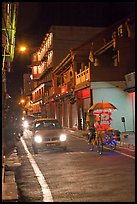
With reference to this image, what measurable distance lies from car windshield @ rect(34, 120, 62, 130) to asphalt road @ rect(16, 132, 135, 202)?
11.3 feet

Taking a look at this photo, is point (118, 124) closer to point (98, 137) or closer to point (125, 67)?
point (125, 67)

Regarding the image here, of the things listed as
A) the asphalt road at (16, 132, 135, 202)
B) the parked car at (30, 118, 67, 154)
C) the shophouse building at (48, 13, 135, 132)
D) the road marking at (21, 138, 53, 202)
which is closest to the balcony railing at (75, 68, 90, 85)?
the shophouse building at (48, 13, 135, 132)

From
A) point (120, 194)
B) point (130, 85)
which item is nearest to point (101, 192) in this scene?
point (120, 194)

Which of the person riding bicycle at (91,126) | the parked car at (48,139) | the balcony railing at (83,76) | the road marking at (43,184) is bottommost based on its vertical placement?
the road marking at (43,184)

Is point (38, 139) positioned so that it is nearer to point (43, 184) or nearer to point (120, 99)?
point (43, 184)

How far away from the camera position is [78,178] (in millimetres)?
9750

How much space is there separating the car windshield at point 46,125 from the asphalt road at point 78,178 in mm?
3444

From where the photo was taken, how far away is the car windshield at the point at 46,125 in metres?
18.0

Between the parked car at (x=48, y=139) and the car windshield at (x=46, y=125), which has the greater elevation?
the car windshield at (x=46, y=125)

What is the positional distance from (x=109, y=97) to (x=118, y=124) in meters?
2.07

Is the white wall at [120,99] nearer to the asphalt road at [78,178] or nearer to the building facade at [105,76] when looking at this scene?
the building facade at [105,76]

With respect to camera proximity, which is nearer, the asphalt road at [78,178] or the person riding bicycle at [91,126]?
the asphalt road at [78,178]

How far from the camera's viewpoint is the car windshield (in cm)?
1797

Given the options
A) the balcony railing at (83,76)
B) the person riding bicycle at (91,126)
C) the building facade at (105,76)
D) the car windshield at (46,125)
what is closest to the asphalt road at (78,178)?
the person riding bicycle at (91,126)
